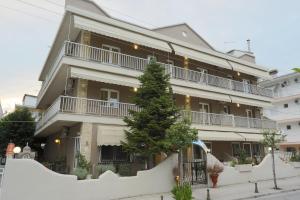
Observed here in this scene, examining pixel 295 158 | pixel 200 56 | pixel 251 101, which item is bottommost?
pixel 295 158

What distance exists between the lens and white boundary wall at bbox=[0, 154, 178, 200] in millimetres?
11984

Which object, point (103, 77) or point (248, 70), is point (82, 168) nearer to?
point (103, 77)

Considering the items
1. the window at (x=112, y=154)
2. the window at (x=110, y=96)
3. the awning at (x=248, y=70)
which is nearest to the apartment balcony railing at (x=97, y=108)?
the window at (x=110, y=96)

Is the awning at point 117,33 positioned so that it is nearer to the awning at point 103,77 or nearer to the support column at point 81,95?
the awning at point 103,77

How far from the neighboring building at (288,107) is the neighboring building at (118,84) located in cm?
1426

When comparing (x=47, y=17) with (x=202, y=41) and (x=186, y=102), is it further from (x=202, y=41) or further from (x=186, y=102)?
(x=202, y=41)

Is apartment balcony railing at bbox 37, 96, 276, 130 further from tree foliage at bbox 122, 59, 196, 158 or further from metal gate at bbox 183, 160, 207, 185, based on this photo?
metal gate at bbox 183, 160, 207, 185

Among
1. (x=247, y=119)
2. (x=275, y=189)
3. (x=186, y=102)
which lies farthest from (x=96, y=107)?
(x=247, y=119)

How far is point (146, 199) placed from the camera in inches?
568

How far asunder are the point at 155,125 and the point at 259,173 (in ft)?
39.0

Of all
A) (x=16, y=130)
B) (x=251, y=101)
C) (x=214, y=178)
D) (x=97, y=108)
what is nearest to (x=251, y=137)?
(x=251, y=101)

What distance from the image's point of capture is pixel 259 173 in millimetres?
22250

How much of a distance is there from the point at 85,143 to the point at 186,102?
11459mm

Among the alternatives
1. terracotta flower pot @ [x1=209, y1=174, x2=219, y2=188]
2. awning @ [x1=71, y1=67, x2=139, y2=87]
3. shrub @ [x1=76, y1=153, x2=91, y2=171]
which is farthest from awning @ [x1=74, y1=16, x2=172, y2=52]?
terracotta flower pot @ [x1=209, y1=174, x2=219, y2=188]
